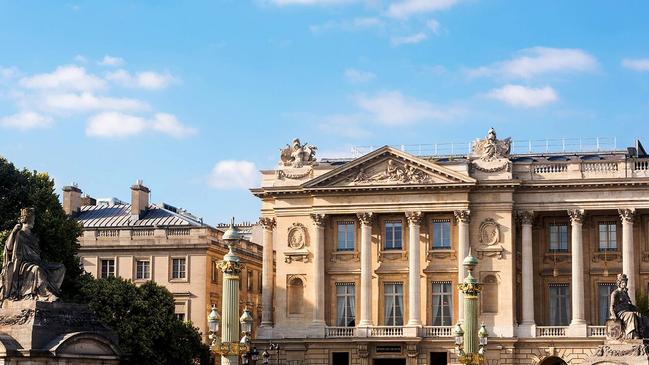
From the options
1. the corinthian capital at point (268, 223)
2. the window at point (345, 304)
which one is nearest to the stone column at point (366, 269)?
the window at point (345, 304)

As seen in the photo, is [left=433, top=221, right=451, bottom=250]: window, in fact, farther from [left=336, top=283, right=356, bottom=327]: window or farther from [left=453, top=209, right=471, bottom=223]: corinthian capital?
[left=336, top=283, right=356, bottom=327]: window

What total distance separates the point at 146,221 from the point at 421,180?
72.9 feet

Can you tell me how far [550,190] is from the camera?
82875mm

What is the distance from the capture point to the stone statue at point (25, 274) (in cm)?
3516

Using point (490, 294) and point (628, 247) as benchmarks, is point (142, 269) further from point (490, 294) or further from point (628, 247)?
point (628, 247)

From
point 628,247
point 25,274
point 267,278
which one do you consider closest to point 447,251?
point 628,247

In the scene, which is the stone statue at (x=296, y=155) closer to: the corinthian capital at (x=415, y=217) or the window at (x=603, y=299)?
the corinthian capital at (x=415, y=217)

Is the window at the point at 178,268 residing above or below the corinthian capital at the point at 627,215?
below

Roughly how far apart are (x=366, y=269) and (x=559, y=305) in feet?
40.0

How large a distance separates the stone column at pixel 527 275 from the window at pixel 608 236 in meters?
4.38

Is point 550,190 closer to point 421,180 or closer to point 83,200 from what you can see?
point 421,180

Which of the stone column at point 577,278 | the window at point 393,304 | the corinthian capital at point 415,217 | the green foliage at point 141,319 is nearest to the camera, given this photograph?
the green foliage at point 141,319

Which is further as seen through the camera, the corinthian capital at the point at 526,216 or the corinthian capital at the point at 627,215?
the corinthian capital at the point at 526,216

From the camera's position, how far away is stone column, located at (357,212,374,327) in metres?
83.6
